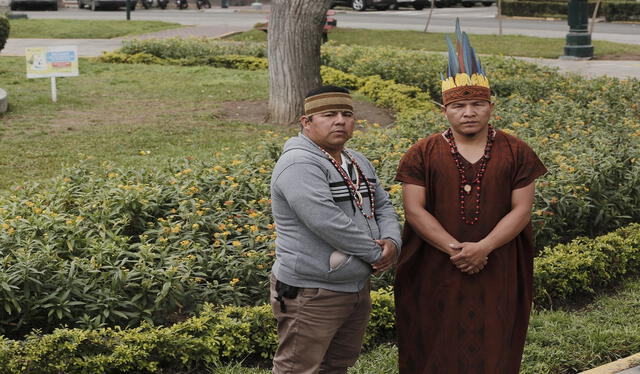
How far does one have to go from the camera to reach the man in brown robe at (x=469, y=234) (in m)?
3.75

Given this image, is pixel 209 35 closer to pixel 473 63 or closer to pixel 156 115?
pixel 156 115

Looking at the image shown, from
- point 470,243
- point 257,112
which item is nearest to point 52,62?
point 257,112

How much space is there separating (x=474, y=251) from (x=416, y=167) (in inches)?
16.7

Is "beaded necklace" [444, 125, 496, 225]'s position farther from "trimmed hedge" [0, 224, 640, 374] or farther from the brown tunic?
"trimmed hedge" [0, 224, 640, 374]

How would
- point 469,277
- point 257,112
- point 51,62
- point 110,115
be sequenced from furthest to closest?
1. point 51,62
2. point 257,112
3. point 110,115
4. point 469,277

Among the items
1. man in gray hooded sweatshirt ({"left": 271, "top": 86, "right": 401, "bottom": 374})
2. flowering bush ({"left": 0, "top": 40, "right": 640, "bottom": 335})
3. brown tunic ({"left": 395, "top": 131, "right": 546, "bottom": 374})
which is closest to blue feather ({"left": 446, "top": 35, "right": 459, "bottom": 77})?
brown tunic ({"left": 395, "top": 131, "right": 546, "bottom": 374})

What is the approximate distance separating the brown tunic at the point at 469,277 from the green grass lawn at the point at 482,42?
15399 millimetres

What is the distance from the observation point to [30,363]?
4266mm

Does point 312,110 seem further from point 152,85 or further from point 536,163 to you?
point 152,85

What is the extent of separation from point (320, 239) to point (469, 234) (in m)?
0.63

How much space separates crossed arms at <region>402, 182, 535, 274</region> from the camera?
12.1 ft

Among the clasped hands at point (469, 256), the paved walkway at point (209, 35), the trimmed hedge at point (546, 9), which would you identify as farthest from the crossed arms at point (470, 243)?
the trimmed hedge at point (546, 9)

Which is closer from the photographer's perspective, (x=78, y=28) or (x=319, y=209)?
(x=319, y=209)

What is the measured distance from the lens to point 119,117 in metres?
11.4
